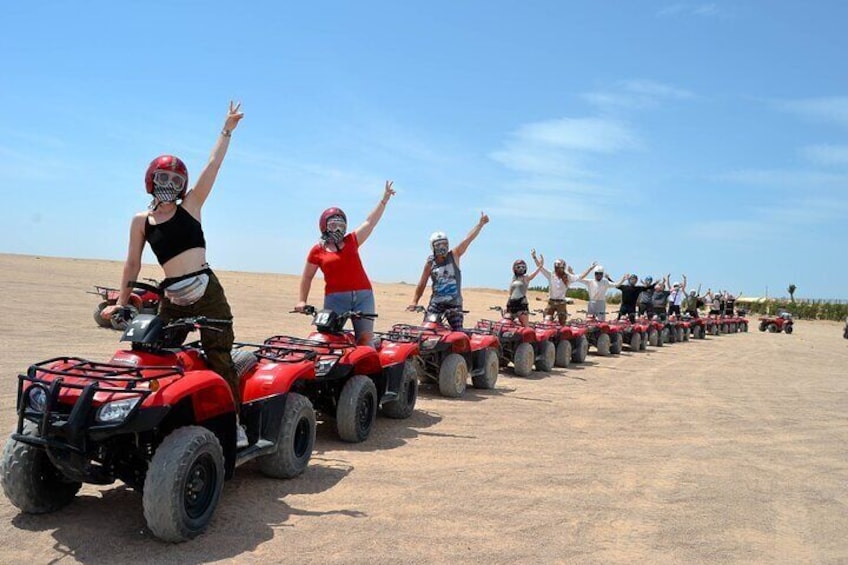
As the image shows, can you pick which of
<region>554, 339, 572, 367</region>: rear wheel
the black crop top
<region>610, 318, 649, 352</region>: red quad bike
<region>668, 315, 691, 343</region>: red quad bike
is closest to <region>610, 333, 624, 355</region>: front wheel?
<region>610, 318, 649, 352</region>: red quad bike

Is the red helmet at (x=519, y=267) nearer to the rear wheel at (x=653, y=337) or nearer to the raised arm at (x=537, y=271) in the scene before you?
the raised arm at (x=537, y=271)

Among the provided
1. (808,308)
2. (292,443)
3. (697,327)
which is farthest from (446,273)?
(808,308)

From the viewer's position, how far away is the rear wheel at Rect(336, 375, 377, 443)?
673cm

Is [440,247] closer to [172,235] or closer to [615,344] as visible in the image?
[172,235]

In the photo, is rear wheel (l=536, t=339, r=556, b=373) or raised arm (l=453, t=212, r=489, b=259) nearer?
raised arm (l=453, t=212, r=489, b=259)

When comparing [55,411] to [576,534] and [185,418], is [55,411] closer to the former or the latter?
[185,418]

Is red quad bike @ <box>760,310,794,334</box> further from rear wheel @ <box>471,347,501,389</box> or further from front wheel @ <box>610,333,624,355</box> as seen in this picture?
rear wheel @ <box>471,347,501,389</box>

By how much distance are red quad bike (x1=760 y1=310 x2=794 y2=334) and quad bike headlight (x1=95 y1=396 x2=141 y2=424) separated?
128 feet

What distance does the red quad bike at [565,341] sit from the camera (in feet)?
47.3

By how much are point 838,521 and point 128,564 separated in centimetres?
483

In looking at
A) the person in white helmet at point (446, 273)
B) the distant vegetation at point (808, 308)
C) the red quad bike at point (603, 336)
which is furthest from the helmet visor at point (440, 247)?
the distant vegetation at point (808, 308)

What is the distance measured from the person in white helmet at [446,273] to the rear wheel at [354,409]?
3.21 m

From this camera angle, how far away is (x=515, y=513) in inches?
199

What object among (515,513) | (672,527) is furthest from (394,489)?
(672,527)
